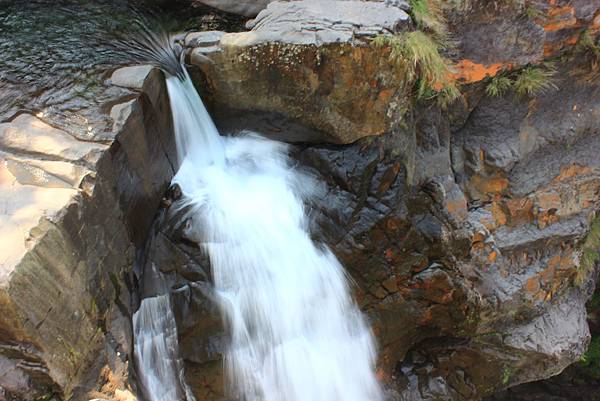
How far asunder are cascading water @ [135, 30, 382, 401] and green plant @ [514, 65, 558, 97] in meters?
2.13

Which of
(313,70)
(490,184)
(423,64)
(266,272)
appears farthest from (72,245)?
(490,184)

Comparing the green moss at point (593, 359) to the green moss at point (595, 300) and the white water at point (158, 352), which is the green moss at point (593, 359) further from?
the white water at point (158, 352)

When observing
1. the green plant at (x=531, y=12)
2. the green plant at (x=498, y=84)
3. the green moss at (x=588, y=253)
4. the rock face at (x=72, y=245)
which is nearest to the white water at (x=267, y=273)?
the rock face at (x=72, y=245)

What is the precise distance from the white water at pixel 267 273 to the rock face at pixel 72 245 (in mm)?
499

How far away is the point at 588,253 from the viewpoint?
5141 mm

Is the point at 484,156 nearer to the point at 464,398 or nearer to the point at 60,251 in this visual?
the point at 464,398

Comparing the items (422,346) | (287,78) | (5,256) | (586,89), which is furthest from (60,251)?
(586,89)

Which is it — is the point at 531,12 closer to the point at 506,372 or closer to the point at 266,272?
the point at 266,272

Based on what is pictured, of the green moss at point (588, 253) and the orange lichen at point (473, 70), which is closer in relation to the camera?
the orange lichen at point (473, 70)

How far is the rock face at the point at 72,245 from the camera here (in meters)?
2.36

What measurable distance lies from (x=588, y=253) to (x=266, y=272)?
353 centimetres

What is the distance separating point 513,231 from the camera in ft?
15.6

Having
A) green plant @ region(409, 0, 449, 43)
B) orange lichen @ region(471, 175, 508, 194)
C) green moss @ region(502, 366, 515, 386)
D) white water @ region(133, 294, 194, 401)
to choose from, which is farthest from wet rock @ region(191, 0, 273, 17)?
green moss @ region(502, 366, 515, 386)

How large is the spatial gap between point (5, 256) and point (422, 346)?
11.9 ft
